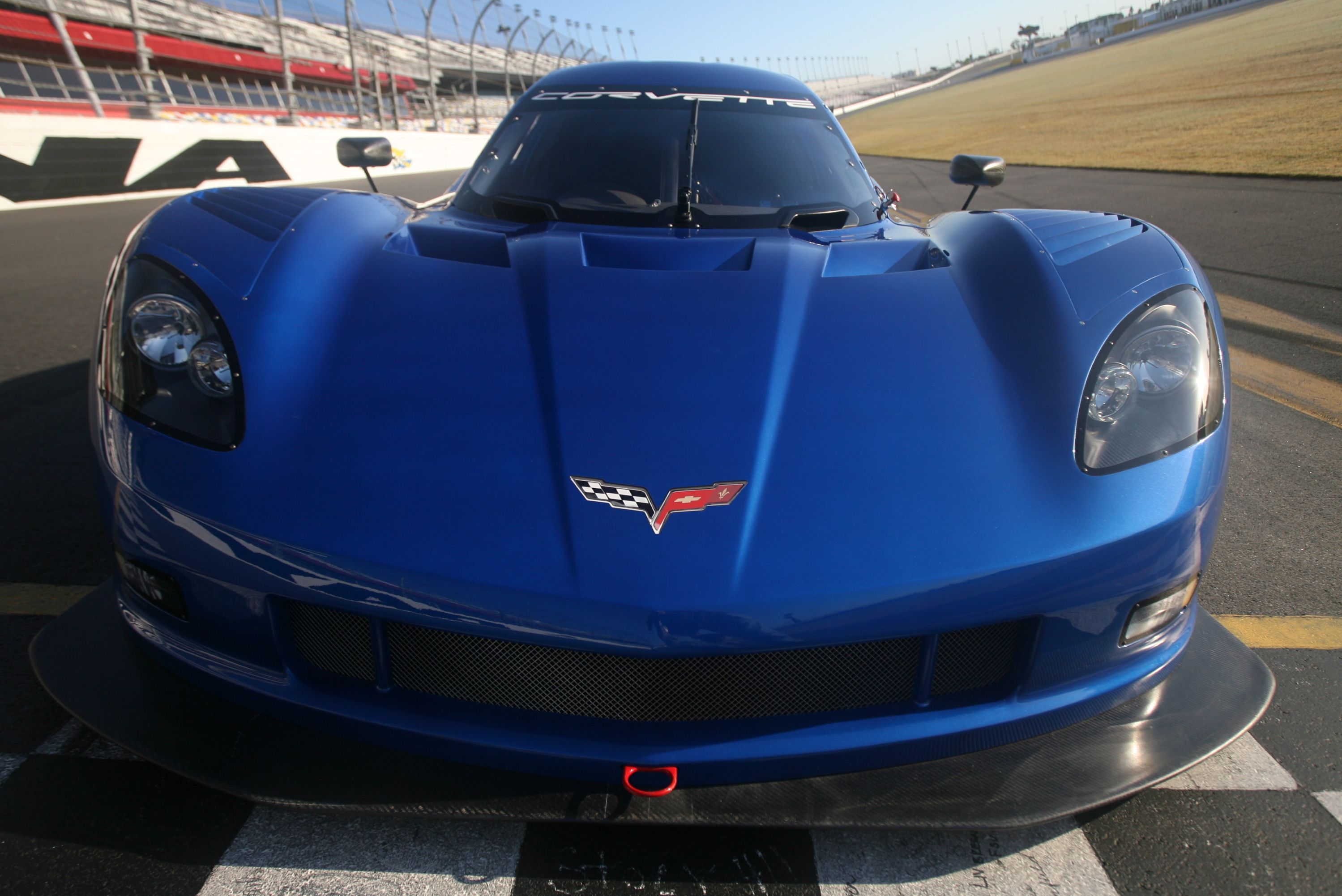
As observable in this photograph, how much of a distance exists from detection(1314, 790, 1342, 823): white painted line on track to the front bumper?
23 cm

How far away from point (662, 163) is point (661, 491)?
4.69 ft

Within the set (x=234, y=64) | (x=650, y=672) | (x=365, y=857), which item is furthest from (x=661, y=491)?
(x=234, y=64)

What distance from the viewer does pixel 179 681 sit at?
1344 mm

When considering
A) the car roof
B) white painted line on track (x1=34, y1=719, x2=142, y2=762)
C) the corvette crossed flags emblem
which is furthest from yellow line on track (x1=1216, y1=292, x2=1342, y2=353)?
white painted line on track (x1=34, y1=719, x2=142, y2=762)

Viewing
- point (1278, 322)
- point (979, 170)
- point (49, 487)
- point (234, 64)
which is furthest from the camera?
point (234, 64)

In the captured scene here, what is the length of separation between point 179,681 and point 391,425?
0.52 meters

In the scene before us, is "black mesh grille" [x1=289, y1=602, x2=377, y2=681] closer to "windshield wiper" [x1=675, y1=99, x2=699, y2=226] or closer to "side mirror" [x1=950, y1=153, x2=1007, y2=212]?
"windshield wiper" [x1=675, y1=99, x2=699, y2=226]

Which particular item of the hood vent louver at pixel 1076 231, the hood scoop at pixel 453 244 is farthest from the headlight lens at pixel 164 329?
the hood vent louver at pixel 1076 231

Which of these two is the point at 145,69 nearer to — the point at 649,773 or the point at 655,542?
the point at 655,542

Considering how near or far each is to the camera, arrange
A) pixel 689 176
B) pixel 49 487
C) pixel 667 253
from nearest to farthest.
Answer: pixel 667 253 < pixel 689 176 < pixel 49 487

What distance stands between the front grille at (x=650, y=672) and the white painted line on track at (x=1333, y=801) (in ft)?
2.18

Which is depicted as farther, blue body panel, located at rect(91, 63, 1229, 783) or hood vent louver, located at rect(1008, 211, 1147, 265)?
hood vent louver, located at rect(1008, 211, 1147, 265)

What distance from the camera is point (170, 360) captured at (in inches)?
58.3

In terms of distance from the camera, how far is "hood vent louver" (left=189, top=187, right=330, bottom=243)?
1.80 m
